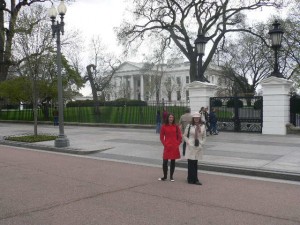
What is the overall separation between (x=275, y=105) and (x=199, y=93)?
178 inches

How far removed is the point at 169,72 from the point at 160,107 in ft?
255

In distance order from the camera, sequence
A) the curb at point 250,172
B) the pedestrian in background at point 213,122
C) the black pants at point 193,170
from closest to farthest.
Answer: the black pants at point 193,170 < the curb at point 250,172 < the pedestrian in background at point 213,122

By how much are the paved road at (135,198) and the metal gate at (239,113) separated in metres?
9.81

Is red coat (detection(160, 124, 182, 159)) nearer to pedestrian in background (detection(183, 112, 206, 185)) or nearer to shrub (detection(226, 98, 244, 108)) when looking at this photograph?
pedestrian in background (detection(183, 112, 206, 185))

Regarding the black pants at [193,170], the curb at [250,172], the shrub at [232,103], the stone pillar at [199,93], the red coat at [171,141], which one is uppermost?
the stone pillar at [199,93]

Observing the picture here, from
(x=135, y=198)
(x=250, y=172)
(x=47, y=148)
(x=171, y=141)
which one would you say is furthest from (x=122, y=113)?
(x=135, y=198)

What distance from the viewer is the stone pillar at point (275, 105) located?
1755 cm

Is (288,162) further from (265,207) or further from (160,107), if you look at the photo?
(160,107)

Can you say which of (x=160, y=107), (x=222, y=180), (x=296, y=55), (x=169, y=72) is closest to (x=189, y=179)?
(x=222, y=180)

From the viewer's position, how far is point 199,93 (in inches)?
811

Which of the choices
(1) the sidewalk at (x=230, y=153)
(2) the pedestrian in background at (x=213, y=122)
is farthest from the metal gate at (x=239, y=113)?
(2) the pedestrian in background at (x=213, y=122)

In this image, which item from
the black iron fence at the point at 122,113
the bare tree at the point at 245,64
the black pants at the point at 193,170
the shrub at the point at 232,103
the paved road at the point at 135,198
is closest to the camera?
the paved road at the point at 135,198

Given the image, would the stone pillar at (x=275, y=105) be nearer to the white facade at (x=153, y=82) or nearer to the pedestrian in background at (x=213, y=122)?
the pedestrian in background at (x=213, y=122)

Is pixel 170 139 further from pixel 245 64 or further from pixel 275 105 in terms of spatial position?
pixel 245 64
